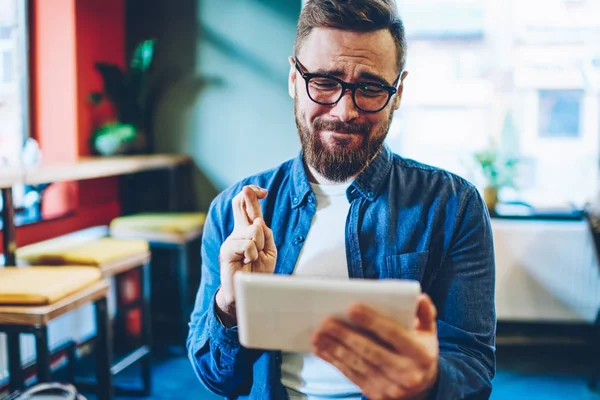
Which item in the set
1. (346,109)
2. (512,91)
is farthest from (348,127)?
(512,91)

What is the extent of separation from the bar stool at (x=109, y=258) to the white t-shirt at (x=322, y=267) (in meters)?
1.39

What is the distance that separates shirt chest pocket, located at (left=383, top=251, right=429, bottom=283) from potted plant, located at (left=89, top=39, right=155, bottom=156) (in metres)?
2.41

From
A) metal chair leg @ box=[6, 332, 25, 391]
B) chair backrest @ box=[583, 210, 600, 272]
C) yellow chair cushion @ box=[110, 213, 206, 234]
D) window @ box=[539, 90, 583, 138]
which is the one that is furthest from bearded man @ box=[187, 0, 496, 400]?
window @ box=[539, 90, 583, 138]

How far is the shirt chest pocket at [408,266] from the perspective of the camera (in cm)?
118

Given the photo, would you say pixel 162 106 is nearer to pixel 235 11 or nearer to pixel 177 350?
pixel 235 11

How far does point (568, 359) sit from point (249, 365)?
282cm

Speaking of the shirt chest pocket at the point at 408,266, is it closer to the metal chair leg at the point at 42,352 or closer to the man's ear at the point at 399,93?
the man's ear at the point at 399,93

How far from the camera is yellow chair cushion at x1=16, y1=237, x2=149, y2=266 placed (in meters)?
2.36

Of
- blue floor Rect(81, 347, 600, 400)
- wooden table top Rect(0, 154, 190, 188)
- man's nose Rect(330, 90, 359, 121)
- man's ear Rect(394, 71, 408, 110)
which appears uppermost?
man's ear Rect(394, 71, 408, 110)

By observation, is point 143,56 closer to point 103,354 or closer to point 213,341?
point 103,354

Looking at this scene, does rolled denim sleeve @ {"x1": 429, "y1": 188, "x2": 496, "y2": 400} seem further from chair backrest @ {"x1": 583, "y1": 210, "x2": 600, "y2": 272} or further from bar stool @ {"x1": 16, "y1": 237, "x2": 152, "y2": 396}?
chair backrest @ {"x1": 583, "y1": 210, "x2": 600, "y2": 272}

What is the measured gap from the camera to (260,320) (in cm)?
75

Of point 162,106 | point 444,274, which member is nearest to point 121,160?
point 162,106

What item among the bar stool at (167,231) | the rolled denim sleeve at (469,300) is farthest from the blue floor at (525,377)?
the rolled denim sleeve at (469,300)
